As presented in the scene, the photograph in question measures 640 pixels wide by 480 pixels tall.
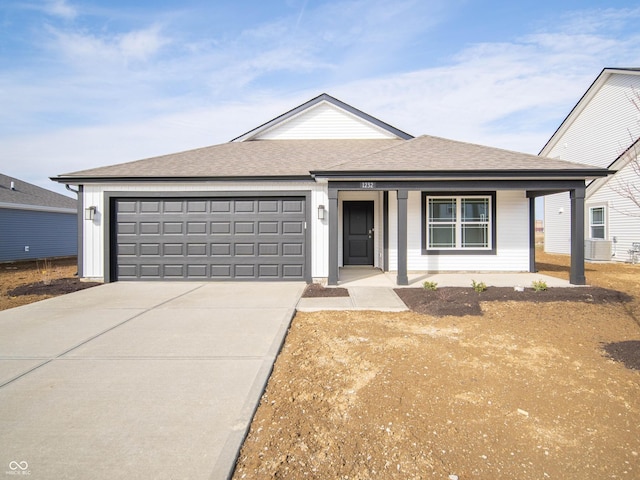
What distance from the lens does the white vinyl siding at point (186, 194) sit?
9.11m

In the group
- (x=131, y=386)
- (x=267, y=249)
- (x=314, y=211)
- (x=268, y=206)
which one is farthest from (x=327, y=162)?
(x=131, y=386)

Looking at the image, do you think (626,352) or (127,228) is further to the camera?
(127,228)

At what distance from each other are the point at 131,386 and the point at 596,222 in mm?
19960

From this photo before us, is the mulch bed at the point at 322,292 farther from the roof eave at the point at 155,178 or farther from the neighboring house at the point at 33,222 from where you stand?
the neighboring house at the point at 33,222

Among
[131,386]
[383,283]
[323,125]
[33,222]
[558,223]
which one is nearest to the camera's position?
[131,386]

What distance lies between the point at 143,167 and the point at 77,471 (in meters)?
9.17

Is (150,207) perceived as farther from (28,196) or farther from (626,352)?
(28,196)

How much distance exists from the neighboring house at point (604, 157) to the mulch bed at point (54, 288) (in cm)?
1825

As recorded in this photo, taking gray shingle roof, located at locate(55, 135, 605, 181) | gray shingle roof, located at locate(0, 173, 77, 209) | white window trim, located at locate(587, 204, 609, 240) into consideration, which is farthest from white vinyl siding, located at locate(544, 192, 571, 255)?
gray shingle roof, located at locate(0, 173, 77, 209)

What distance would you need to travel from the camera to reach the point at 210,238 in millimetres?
9273

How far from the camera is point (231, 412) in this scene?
9.29ft

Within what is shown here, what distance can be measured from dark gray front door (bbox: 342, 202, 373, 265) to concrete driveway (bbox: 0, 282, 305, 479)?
551 centimetres

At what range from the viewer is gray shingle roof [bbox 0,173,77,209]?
16.0 m

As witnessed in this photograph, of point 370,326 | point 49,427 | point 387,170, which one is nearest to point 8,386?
point 49,427
